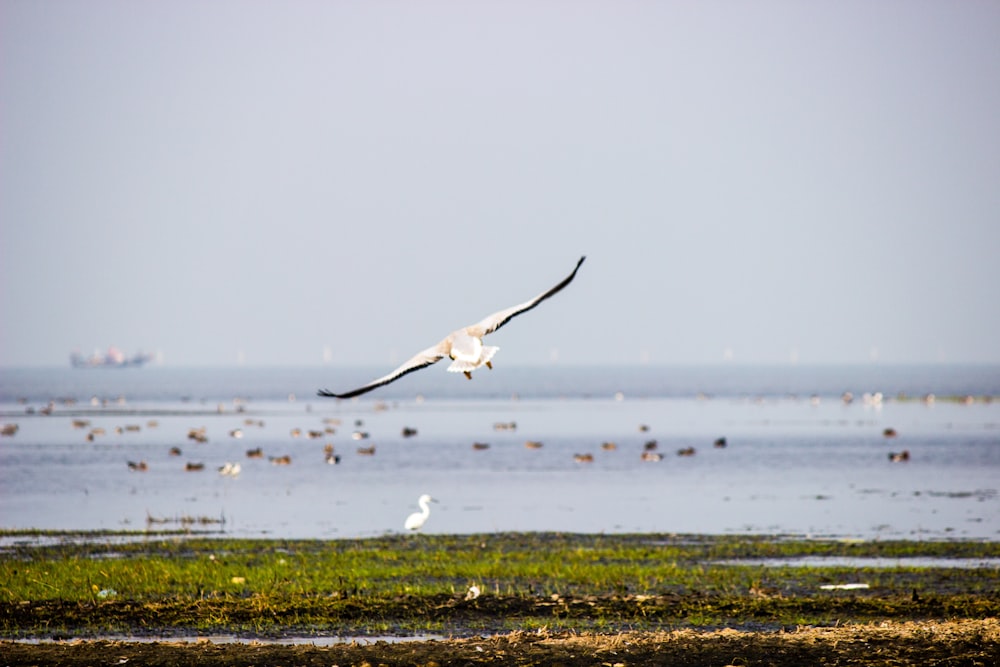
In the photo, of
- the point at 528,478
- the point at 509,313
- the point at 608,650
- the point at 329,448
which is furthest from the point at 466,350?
the point at 329,448

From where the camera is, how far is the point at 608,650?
14805mm

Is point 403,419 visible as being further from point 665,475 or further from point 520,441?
point 665,475

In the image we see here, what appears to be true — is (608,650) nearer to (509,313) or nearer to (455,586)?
(509,313)

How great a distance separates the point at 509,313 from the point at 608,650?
4076 mm

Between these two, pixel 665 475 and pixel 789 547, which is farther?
pixel 665 475

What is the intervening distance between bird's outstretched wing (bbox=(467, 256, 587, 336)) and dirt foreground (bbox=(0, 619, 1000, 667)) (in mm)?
3742

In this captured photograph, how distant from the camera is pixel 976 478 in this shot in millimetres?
46125

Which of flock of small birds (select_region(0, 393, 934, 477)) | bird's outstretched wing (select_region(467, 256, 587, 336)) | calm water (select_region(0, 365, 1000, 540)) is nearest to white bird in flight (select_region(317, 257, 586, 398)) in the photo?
bird's outstretched wing (select_region(467, 256, 587, 336))

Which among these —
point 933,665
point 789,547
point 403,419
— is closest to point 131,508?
point 789,547

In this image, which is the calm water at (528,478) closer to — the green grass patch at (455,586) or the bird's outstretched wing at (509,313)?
the green grass patch at (455,586)

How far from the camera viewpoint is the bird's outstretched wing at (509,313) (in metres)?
14.6

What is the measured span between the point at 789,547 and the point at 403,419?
7197 cm

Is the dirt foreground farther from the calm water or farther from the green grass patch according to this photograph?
the calm water

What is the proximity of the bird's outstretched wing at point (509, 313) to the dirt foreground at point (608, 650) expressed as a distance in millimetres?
3742
